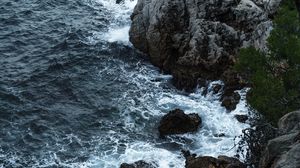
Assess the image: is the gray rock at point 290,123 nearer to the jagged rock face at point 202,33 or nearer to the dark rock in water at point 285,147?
the dark rock in water at point 285,147

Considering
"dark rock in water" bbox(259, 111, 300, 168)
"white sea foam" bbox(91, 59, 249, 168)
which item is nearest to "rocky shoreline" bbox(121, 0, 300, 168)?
"white sea foam" bbox(91, 59, 249, 168)

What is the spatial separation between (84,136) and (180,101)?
29.1 ft

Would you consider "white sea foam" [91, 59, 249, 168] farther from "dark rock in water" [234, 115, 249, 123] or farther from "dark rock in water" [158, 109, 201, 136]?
"dark rock in water" [158, 109, 201, 136]

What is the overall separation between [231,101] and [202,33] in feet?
23.4

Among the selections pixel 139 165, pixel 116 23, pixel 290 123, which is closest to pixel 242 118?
pixel 139 165

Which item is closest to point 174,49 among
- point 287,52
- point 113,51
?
point 113,51

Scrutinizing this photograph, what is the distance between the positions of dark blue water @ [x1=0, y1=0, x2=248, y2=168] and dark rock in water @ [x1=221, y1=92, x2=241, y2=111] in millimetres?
620

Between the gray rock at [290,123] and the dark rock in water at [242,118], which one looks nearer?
the gray rock at [290,123]

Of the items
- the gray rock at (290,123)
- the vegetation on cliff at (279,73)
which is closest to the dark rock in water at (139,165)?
the vegetation on cliff at (279,73)

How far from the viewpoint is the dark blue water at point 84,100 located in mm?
35562

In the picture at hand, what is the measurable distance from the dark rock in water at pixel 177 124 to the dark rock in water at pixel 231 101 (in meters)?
3.36

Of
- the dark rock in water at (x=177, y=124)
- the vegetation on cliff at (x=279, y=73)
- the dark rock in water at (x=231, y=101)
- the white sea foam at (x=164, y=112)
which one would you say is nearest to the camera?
the vegetation on cliff at (x=279, y=73)

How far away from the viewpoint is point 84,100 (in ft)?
136

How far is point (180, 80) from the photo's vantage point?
1687 inches
